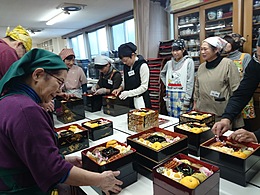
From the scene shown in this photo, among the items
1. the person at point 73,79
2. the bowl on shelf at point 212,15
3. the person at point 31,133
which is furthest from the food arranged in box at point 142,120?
the bowl on shelf at point 212,15

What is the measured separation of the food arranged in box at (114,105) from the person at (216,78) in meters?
0.83

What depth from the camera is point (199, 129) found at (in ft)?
4.22

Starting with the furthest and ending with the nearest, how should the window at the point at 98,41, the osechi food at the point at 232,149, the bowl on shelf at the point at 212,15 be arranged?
1. the window at the point at 98,41
2. the bowl on shelf at the point at 212,15
3. the osechi food at the point at 232,149

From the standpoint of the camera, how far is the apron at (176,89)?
103 inches

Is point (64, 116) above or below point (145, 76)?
below

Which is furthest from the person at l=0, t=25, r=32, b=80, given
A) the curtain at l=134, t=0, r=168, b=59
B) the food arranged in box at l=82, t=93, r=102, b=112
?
the curtain at l=134, t=0, r=168, b=59

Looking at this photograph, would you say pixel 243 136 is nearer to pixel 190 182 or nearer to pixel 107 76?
pixel 190 182

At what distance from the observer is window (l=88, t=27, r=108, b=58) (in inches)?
250

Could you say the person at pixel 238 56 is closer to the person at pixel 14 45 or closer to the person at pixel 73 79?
the person at pixel 73 79

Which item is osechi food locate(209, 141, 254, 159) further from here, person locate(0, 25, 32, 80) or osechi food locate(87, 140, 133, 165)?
person locate(0, 25, 32, 80)

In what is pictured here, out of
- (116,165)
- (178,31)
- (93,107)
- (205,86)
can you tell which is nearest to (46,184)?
(116,165)

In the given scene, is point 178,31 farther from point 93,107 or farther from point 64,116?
point 64,116

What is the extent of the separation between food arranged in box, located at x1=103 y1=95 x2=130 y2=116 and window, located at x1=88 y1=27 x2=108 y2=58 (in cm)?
445

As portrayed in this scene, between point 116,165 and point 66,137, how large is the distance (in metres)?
0.50
